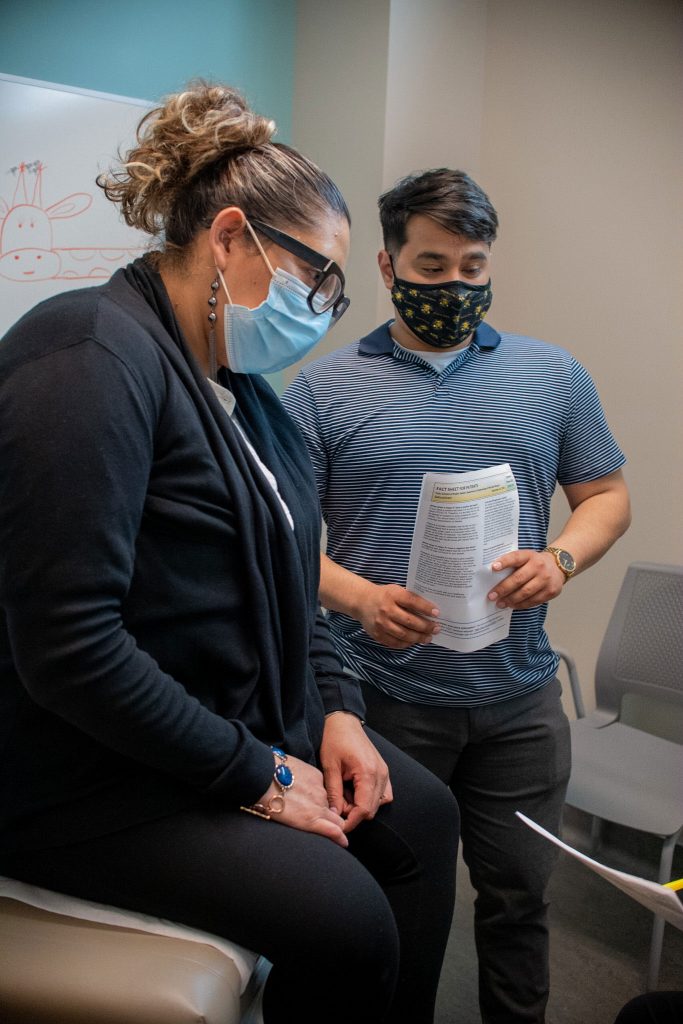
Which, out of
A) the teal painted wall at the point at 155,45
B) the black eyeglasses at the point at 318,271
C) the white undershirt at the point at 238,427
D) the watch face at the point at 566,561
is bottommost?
the watch face at the point at 566,561

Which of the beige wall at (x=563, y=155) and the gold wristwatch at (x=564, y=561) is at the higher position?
Answer: the beige wall at (x=563, y=155)

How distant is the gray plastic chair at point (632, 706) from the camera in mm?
2225

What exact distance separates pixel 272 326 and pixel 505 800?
100 cm

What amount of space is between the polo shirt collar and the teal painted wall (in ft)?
3.67

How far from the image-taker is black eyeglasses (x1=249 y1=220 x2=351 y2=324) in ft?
3.87

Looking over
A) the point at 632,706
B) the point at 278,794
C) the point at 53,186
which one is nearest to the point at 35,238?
the point at 53,186

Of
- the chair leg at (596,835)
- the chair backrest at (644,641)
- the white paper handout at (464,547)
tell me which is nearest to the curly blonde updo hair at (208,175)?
the white paper handout at (464,547)

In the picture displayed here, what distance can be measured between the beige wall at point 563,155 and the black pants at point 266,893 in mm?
1932

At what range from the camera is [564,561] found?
163cm

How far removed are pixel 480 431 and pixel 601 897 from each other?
1.59 metres

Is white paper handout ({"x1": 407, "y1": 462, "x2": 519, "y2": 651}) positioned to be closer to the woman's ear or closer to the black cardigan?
the black cardigan

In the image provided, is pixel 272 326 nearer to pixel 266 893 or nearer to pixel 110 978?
pixel 266 893

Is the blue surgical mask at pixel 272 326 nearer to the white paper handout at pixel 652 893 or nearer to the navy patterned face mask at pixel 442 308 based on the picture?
the navy patterned face mask at pixel 442 308

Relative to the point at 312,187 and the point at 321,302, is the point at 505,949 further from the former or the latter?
the point at 312,187
